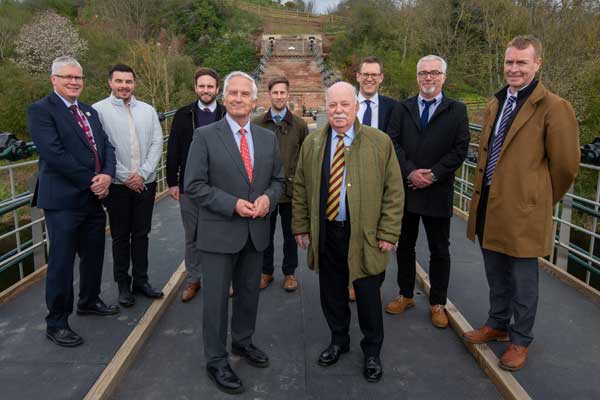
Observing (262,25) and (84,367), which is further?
(262,25)

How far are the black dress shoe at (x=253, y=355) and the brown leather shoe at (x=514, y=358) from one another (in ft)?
4.91

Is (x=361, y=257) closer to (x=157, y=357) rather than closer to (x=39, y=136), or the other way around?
(x=157, y=357)

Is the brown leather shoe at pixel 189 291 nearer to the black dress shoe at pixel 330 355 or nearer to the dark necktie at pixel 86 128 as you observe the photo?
the dark necktie at pixel 86 128

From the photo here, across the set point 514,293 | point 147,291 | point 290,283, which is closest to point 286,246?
point 290,283

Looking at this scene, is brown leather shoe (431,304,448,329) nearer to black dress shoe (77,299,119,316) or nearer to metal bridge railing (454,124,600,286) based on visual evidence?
metal bridge railing (454,124,600,286)

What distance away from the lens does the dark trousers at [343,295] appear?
117 inches

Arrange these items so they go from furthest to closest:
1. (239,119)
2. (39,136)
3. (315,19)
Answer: (315,19) → (39,136) → (239,119)

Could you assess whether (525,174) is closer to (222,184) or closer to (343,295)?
(343,295)

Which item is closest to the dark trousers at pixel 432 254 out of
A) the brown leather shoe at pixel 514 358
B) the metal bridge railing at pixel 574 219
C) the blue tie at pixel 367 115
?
the brown leather shoe at pixel 514 358

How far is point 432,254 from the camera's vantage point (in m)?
3.66

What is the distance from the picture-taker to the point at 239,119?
2.82 m

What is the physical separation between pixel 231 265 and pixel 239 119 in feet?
2.96

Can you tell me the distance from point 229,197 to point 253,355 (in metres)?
1.11

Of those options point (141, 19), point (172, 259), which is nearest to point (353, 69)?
point (141, 19)
